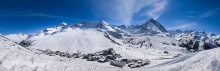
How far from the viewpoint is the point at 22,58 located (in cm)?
1772

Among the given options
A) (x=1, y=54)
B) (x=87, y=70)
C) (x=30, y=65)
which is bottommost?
(x=87, y=70)

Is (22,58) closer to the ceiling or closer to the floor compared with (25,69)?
closer to the ceiling

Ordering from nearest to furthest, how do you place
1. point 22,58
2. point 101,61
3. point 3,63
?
point 3,63
point 22,58
point 101,61

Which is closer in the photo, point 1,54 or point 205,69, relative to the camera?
point 205,69

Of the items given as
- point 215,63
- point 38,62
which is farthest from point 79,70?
point 215,63

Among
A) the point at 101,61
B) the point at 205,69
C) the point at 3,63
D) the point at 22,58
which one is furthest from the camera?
the point at 101,61

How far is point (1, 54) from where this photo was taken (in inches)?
683

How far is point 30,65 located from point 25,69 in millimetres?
1329

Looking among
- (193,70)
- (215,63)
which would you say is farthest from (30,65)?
(215,63)

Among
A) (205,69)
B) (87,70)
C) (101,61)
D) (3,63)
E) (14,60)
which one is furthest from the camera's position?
(101,61)

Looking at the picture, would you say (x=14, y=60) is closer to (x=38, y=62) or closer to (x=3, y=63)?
(x=3, y=63)

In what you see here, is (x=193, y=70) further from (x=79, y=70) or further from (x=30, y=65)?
(x=30, y=65)

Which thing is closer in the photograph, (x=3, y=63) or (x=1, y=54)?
(x=3, y=63)

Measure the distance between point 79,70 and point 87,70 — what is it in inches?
42.6
